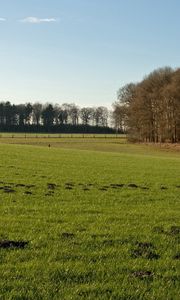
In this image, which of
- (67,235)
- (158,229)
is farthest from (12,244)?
(158,229)

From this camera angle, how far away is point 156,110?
4213 inches

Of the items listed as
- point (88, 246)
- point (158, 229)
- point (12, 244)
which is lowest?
point (158, 229)

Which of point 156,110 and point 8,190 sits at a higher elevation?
point 156,110

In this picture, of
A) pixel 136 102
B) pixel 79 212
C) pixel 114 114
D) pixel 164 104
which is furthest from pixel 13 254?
pixel 114 114

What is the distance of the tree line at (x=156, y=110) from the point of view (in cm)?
9881

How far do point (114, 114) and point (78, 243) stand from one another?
396ft

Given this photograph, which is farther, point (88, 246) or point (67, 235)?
point (67, 235)

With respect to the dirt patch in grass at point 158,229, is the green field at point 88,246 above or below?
above

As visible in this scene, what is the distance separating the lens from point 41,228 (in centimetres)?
1171

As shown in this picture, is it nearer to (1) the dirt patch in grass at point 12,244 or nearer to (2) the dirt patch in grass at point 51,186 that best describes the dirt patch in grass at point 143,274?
(1) the dirt patch in grass at point 12,244

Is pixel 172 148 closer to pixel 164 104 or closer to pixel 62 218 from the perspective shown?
pixel 164 104

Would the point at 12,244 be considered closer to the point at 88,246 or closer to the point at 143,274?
the point at 88,246

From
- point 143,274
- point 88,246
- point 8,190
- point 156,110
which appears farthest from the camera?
point 156,110

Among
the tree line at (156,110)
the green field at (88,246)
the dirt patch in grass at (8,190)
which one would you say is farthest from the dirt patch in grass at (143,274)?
the tree line at (156,110)
